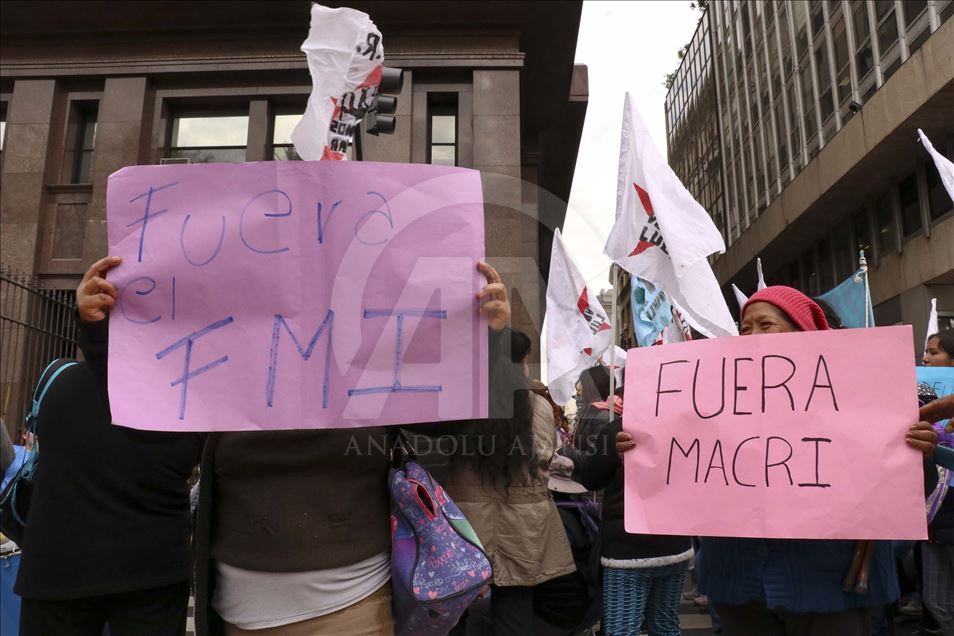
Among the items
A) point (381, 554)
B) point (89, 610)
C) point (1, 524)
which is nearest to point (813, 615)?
point (381, 554)

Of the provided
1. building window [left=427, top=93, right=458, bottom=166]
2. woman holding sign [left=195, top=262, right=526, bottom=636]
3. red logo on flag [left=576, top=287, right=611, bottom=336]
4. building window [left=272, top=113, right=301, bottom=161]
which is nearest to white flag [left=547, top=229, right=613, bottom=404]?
red logo on flag [left=576, top=287, right=611, bottom=336]

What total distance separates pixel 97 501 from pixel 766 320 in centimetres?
248

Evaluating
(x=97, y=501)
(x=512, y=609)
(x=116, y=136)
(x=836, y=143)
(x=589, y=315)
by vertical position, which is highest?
(x=836, y=143)

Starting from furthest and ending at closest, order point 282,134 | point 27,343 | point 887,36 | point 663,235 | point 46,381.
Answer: point 887,36 → point 282,134 → point 27,343 → point 663,235 → point 46,381

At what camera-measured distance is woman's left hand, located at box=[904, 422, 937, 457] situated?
94.2 inches

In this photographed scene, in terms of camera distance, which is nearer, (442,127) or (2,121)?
(442,127)

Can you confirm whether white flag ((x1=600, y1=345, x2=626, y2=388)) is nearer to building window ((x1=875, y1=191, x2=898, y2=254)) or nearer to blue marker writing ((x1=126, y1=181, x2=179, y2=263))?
blue marker writing ((x1=126, y1=181, x2=179, y2=263))

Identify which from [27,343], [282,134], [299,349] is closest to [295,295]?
[299,349]

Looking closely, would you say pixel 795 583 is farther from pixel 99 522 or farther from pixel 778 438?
pixel 99 522

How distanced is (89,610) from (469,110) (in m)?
14.1

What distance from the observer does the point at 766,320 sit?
9.35 ft

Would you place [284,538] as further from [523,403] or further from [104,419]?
[523,403]

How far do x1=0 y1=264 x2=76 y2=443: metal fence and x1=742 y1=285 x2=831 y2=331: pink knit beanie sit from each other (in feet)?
41.9

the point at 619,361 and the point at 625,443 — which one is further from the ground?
the point at 619,361
